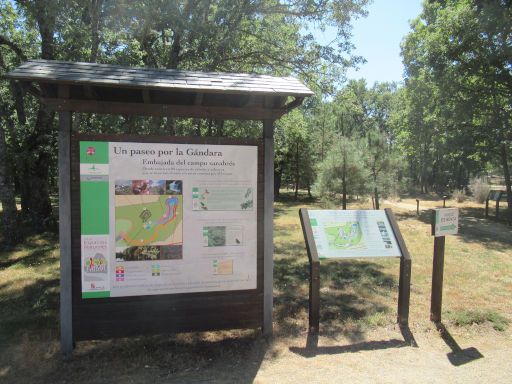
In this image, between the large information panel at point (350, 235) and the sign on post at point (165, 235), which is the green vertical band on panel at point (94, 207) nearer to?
the sign on post at point (165, 235)

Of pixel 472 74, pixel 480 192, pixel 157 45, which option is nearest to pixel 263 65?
pixel 157 45

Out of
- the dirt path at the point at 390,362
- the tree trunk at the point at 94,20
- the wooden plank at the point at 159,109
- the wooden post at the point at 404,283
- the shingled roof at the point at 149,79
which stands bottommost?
the dirt path at the point at 390,362

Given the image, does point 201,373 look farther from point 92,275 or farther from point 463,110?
point 463,110

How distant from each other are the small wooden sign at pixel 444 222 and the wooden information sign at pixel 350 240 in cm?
48

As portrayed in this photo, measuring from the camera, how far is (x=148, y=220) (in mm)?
4441

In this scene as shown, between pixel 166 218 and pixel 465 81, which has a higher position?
pixel 465 81

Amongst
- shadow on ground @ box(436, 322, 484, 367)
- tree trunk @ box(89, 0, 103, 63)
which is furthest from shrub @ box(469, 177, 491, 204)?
tree trunk @ box(89, 0, 103, 63)

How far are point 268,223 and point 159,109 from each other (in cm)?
178

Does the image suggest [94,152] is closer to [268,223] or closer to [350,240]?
[268,223]

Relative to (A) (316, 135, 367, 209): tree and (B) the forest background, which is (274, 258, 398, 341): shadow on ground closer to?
(B) the forest background

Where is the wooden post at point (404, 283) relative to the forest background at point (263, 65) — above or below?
below

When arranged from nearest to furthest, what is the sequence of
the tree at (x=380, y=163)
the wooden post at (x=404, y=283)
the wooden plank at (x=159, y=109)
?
the wooden plank at (x=159, y=109) → the wooden post at (x=404, y=283) → the tree at (x=380, y=163)

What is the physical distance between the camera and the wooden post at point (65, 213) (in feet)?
13.8

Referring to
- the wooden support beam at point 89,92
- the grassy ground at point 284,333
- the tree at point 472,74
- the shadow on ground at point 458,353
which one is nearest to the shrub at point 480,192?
the tree at point 472,74
